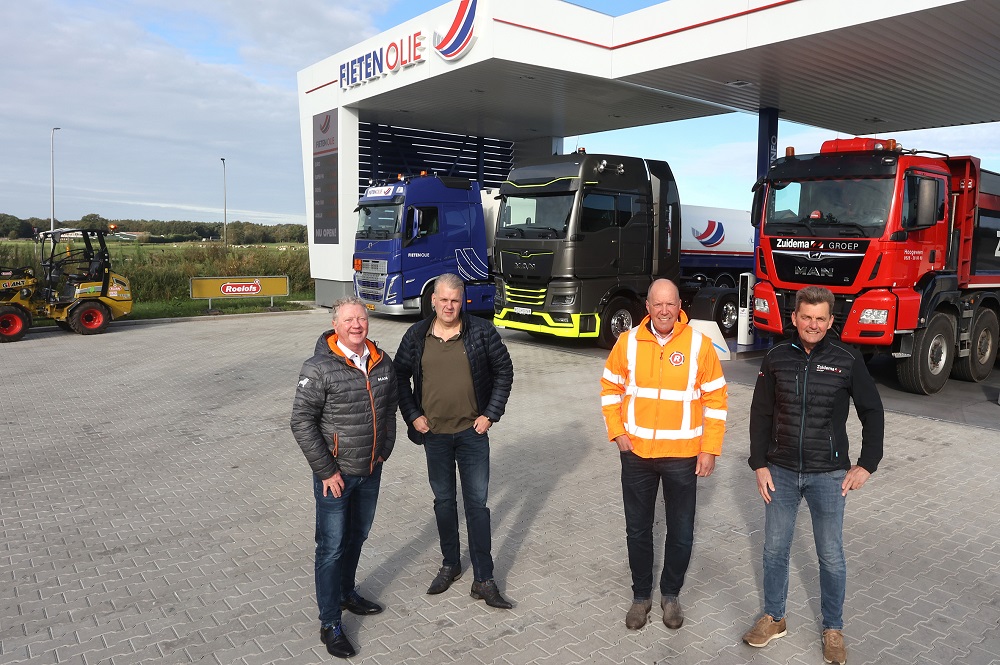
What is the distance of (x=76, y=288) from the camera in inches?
604

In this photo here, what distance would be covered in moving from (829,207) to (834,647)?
285 inches

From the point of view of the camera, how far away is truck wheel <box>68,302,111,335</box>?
15289 mm

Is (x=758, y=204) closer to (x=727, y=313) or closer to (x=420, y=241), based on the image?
(x=727, y=313)

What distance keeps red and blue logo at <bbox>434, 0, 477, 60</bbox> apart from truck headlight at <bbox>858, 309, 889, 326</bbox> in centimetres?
970

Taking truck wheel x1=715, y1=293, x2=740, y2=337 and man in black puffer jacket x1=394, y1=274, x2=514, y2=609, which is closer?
man in black puffer jacket x1=394, y1=274, x2=514, y2=609

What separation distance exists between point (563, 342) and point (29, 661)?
1199 cm

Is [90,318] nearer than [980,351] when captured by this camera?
No

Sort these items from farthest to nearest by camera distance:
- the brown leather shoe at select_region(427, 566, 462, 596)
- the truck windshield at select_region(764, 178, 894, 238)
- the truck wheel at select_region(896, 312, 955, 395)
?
the truck wheel at select_region(896, 312, 955, 395)
the truck windshield at select_region(764, 178, 894, 238)
the brown leather shoe at select_region(427, 566, 462, 596)

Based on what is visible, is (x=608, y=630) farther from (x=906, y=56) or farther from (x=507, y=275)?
(x=906, y=56)

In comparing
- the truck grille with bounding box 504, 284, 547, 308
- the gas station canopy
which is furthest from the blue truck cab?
the truck grille with bounding box 504, 284, 547, 308

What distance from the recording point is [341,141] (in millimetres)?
20266

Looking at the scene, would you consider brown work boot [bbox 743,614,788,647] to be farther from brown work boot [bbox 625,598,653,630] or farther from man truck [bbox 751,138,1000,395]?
man truck [bbox 751,138,1000,395]

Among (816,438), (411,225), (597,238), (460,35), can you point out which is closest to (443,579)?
Result: (816,438)

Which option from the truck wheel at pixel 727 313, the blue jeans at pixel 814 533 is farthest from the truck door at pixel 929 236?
the blue jeans at pixel 814 533
